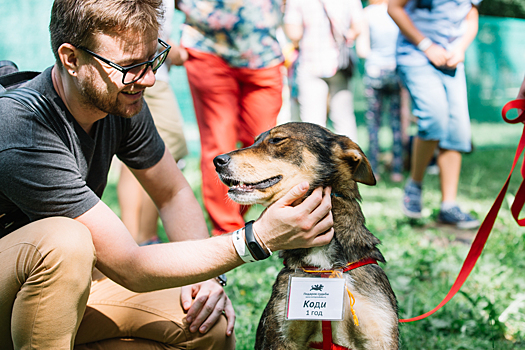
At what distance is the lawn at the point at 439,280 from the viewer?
2902 millimetres

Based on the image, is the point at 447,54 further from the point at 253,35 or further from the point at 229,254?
the point at 229,254

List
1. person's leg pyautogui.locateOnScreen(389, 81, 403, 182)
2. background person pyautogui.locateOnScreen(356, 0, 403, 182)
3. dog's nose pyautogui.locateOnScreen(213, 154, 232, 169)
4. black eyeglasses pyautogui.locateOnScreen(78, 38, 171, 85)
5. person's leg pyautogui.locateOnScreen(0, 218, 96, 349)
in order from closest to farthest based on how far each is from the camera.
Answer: person's leg pyautogui.locateOnScreen(0, 218, 96, 349) → black eyeglasses pyautogui.locateOnScreen(78, 38, 171, 85) → dog's nose pyautogui.locateOnScreen(213, 154, 232, 169) → background person pyautogui.locateOnScreen(356, 0, 403, 182) → person's leg pyautogui.locateOnScreen(389, 81, 403, 182)

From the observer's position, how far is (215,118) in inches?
164

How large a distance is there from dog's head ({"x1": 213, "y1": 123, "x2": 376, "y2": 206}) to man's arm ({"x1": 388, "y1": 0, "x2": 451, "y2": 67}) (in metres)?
2.64

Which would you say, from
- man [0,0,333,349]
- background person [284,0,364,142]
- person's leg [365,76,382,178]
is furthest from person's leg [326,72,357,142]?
man [0,0,333,349]

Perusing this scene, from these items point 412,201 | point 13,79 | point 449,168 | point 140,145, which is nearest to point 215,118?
point 140,145

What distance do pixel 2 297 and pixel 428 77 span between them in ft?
13.1

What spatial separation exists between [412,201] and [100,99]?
3687mm

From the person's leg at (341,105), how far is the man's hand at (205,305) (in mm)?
3949

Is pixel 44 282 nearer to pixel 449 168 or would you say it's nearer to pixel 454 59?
pixel 449 168

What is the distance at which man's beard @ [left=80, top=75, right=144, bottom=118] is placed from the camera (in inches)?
80.9

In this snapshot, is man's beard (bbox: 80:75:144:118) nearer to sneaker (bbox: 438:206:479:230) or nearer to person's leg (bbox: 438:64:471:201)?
person's leg (bbox: 438:64:471:201)

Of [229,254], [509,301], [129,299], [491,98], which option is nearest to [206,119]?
[129,299]

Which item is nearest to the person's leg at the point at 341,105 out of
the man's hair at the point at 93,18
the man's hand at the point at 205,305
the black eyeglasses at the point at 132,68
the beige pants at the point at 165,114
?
the beige pants at the point at 165,114
